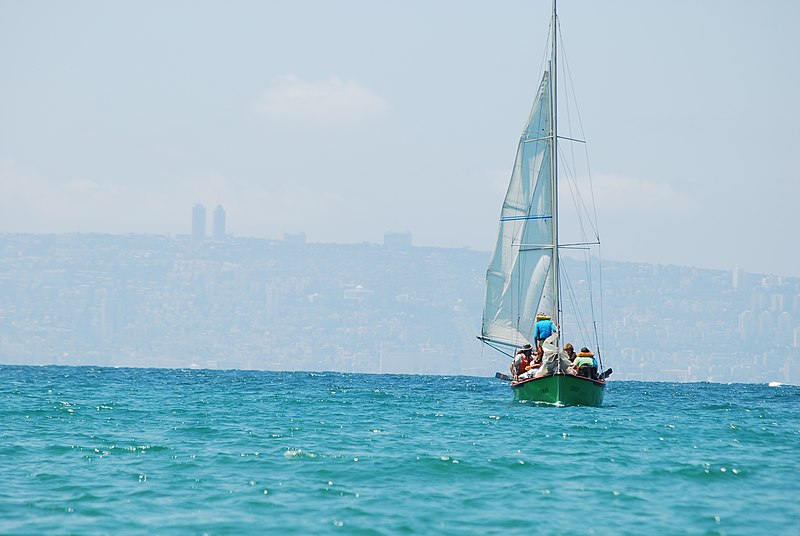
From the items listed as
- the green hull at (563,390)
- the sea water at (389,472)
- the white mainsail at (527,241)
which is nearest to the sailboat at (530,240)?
the white mainsail at (527,241)

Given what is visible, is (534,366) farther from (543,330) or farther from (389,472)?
(389,472)

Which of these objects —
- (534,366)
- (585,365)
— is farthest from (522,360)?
(585,365)

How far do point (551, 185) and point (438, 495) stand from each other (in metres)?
25.1

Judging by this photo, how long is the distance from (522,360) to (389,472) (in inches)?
842

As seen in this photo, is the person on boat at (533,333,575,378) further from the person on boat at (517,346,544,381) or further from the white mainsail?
the white mainsail

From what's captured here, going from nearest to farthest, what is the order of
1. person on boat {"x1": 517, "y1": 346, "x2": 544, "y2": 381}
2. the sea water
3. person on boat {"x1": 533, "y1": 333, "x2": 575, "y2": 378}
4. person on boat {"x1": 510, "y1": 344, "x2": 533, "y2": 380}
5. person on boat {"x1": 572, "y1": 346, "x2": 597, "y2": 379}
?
the sea water
person on boat {"x1": 533, "y1": 333, "x2": 575, "y2": 378}
person on boat {"x1": 572, "y1": 346, "x2": 597, "y2": 379}
person on boat {"x1": 517, "y1": 346, "x2": 544, "y2": 381}
person on boat {"x1": 510, "y1": 344, "x2": 533, "y2": 380}

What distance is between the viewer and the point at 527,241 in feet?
141

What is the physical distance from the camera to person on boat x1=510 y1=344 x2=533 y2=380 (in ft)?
137

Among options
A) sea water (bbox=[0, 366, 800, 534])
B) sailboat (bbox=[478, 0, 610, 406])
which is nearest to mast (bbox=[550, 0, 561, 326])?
sailboat (bbox=[478, 0, 610, 406])

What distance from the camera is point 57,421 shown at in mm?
30016

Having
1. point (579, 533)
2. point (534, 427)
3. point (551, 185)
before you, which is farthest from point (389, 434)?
point (551, 185)

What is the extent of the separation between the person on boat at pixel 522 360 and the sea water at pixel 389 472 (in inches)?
219

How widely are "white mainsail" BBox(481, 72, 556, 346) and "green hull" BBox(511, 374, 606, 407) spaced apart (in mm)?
4264

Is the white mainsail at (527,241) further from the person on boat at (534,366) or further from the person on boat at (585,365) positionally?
the person on boat at (585,365)
